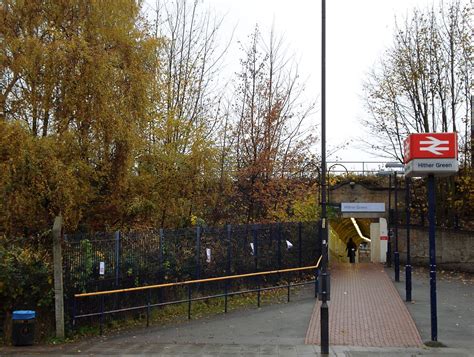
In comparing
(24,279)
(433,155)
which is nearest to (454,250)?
(433,155)

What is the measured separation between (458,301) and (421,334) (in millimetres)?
6146

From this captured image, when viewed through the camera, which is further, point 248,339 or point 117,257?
point 117,257

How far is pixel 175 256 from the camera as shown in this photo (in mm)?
16203

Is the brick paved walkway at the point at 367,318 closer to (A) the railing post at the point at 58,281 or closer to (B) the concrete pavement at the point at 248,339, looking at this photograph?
(B) the concrete pavement at the point at 248,339

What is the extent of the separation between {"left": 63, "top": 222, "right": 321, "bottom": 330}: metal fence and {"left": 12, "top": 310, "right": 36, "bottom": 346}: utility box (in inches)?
40.1

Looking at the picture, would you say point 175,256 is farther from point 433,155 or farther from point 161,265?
point 433,155

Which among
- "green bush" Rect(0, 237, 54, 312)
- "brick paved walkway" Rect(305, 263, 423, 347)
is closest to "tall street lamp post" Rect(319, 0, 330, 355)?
"brick paved walkway" Rect(305, 263, 423, 347)

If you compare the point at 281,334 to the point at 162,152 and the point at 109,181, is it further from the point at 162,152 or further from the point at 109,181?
the point at 162,152

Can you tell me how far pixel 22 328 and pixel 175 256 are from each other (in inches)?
189

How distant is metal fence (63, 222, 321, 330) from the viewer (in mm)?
13688

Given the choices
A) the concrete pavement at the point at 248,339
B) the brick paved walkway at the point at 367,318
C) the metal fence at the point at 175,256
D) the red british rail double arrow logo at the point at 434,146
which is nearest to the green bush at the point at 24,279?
the metal fence at the point at 175,256

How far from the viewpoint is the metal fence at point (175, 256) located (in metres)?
13.7

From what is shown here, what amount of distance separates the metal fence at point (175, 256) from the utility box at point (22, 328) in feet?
3.34

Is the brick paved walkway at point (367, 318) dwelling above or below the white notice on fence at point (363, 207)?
below
